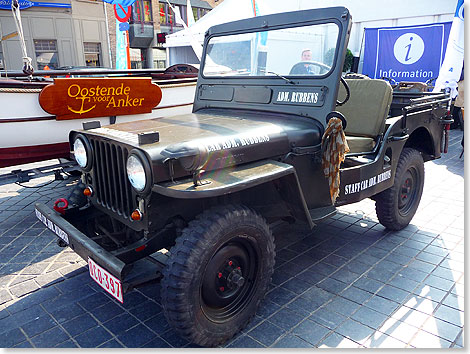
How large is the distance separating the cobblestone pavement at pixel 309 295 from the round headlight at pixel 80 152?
1.03 meters

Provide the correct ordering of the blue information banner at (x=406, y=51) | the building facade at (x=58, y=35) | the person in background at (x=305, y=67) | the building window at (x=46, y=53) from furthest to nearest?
the building window at (x=46, y=53) → the building facade at (x=58, y=35) → the blue information banner at (x=406, y=51) → the person in background at (x=305, y=67)

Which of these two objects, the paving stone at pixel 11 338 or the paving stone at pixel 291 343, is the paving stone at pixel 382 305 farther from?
the paving stone at pixel 11 338

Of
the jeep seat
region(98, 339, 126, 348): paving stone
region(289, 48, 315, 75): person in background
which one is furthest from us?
the jeep seat

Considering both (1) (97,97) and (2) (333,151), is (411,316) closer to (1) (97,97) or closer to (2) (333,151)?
(2) (333,151)

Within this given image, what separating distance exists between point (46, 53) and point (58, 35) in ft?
3.04

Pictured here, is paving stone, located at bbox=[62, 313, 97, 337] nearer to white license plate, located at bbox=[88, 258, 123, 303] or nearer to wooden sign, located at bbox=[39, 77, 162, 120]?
white license plate, located at bbox=[88, 258, 123, 303]

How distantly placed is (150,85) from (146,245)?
3.53 metres

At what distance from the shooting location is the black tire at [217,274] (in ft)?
6.98

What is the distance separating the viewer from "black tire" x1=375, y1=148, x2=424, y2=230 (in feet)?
12.5

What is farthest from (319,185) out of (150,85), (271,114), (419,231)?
(150,85)

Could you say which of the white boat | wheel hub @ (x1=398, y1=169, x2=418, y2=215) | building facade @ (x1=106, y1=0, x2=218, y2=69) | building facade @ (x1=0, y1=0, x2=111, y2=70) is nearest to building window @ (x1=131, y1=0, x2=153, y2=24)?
building facade @ (x1=106, y1=0, x2=218, y2=69)

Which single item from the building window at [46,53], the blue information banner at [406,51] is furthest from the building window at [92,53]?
the blue information banner at [406,51]

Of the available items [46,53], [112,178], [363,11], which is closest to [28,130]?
[112,178]

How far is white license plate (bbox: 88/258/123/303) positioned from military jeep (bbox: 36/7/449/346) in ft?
0.04
